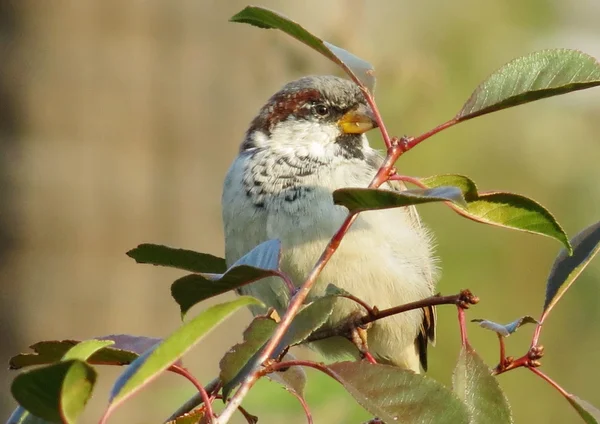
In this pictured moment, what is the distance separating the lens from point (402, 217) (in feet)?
6.40

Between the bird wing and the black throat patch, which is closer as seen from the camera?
the black throat patch

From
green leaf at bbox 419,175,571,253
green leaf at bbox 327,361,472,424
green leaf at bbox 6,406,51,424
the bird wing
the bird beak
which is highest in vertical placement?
the bird beak

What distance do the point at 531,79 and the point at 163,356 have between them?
0.46 metres

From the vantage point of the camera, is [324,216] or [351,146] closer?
[324,216]

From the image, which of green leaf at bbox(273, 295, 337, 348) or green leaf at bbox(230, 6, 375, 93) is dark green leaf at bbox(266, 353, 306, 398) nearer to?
green leaf at bbox(273, 295, 337, 348)

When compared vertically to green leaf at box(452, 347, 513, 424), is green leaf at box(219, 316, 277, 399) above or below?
above

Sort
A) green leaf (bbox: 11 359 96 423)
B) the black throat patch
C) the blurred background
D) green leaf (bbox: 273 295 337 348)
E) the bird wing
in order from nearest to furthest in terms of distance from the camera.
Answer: green leaf (bbox: 11 359 96 423)
green leaf (bbox: 273 295 337 348)
the black throat patch
the bird wing
the blurred background

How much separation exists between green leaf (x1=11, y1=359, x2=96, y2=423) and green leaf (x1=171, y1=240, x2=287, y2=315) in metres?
0.25

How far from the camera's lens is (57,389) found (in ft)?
2.23

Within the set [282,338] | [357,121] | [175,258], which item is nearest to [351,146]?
[357,121]

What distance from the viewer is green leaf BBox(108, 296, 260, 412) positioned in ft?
2.35

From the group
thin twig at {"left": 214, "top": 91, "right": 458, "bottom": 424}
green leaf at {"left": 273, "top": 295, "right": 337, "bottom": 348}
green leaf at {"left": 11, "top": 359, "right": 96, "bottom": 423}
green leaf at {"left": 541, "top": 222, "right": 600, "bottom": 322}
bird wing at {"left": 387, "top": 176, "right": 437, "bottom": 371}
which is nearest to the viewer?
green leaf at {"left": 11, "top": 359, "right": 96, "bottom": 423}

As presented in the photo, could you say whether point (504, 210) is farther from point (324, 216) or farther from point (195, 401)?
point (324, 216)

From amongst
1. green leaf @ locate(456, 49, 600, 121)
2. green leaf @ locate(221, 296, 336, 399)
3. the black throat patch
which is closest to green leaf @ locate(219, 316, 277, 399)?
green leaf @ locate(221, 296, 336, 399)
